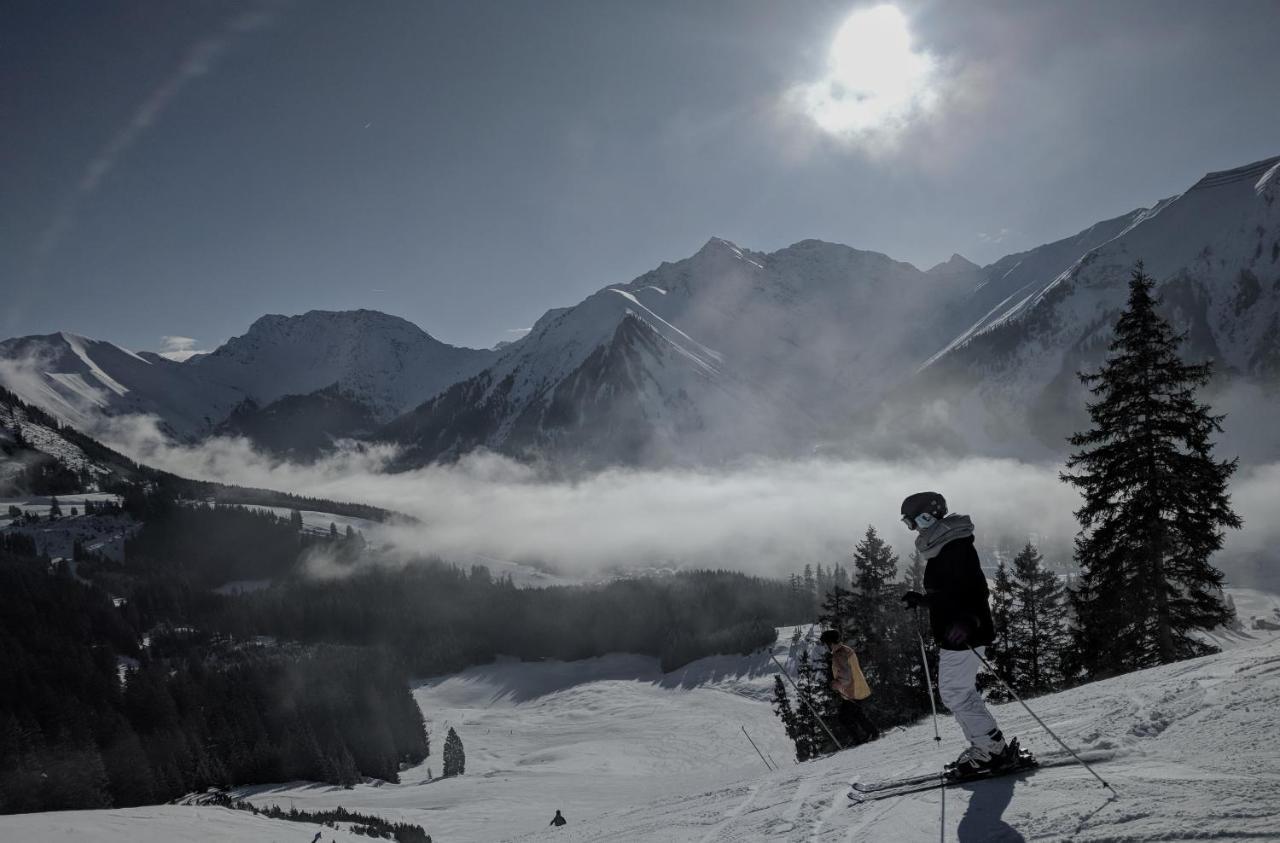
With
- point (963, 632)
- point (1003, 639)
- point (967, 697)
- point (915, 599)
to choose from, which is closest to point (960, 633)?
point (963, 632)

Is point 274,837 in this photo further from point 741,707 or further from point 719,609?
point 719,609

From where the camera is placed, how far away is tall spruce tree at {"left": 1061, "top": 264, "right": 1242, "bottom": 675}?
1955cm

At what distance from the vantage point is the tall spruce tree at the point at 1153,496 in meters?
19.5

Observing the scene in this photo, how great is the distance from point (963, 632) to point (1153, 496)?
1822 cm

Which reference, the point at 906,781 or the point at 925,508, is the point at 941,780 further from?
the point at 925,508

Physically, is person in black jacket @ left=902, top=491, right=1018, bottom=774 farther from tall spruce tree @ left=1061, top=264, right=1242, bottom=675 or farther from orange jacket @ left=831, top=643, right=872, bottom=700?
tall spruce tree @ left=1061, top=264, right=1242, bottom=675

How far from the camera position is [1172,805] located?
A: 455cm

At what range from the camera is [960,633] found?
250 inches

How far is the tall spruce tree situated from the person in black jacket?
16.7 m

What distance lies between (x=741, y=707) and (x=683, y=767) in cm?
3316

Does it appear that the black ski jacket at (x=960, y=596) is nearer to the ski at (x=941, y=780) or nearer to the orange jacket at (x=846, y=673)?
the ski at (x=941, y=780)

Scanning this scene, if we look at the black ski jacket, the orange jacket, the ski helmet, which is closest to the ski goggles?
the ski helmet

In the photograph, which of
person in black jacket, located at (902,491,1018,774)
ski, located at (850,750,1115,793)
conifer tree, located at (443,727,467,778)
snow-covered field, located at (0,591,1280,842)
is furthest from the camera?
conifer tree, located at (443,727,467,778)

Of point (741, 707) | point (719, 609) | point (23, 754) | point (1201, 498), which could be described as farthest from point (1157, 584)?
point (719, 609)
